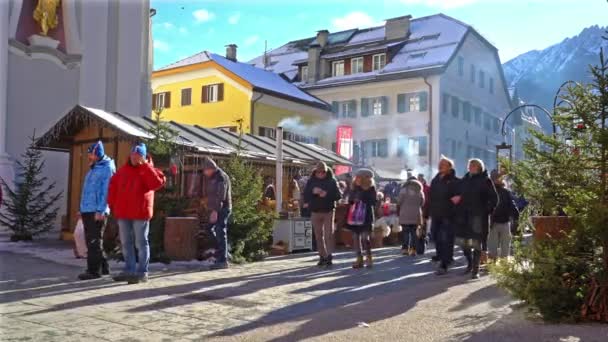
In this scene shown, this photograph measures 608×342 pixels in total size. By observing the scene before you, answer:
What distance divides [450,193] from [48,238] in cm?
990

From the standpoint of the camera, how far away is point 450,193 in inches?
396

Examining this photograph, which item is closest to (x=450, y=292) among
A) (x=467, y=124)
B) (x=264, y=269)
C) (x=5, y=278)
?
(x=264, y=269)

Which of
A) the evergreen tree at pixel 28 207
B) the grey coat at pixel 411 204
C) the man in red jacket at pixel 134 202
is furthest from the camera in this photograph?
the evergreen tree at pixel 28 207

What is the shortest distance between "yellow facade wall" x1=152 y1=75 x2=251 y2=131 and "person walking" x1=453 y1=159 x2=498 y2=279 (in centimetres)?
2512

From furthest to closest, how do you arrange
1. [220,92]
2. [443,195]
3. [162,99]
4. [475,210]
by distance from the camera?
[162,99] < [220,92] < [443,195] < [475,210]

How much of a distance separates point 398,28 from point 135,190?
123 ft

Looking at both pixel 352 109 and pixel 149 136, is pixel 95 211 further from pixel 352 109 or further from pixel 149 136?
pixel 352 109

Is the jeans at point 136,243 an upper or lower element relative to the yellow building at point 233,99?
lower

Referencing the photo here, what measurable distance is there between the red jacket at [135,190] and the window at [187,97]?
32.3 meters

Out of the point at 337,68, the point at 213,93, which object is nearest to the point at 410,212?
the point at 213,93

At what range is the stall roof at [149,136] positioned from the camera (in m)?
13.0

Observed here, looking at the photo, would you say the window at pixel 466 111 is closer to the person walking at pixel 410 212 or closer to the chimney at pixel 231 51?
the chimney at pixel 231 51

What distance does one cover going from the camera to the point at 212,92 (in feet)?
126

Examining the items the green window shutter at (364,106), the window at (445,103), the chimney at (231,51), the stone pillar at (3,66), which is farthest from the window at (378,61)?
the stone pillar at (3,66)
